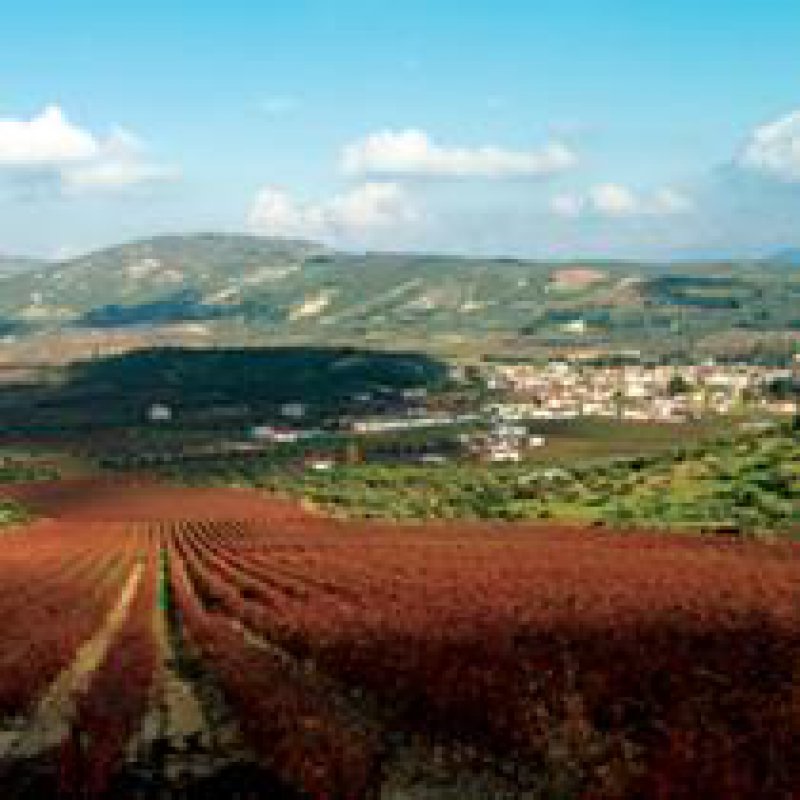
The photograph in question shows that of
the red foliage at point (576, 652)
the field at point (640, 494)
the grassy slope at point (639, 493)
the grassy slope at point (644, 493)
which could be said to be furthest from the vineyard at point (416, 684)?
the grassy slope at point (639, 493)

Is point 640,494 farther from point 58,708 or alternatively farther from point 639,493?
point 58,708

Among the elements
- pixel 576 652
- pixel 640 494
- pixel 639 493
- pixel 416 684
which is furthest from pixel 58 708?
pixel 639 493

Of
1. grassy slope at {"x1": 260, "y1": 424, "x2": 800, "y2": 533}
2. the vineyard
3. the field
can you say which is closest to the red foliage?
the vineyard

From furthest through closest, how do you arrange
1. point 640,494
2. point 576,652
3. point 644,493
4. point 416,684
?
1. point 644,493
2. point 640,494
3. point 576,652
4. point 416,684

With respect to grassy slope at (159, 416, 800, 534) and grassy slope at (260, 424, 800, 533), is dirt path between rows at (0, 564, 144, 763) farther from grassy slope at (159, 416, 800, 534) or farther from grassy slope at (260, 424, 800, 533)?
grassy slope at (260, 424, 800, 533)

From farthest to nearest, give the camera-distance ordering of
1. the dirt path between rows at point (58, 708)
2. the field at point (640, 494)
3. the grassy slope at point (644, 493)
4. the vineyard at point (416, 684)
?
the grassy slope at point (644, 493)
the field at point (640, 494)
the dirt path between rows at point (58, 708)
the vineyard at point (416, 684)

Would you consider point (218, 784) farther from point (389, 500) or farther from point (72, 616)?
point (389, 500)

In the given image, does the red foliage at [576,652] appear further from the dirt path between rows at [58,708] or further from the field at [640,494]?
the field at [640,494]
